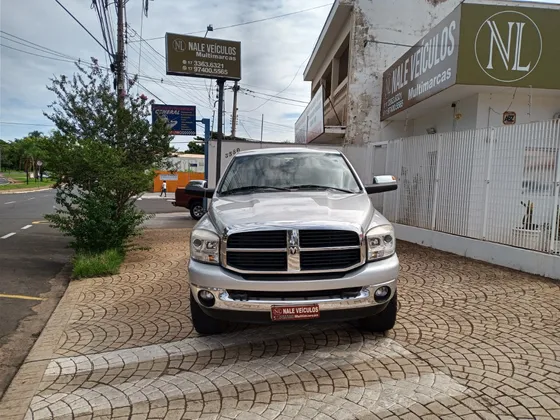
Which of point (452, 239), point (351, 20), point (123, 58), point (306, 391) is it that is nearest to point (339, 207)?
point (306, 391)

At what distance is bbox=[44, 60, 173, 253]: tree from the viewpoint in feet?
24.6

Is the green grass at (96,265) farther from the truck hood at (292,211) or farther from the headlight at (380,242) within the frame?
the headlight at (380,242)

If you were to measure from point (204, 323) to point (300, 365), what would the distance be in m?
1.09

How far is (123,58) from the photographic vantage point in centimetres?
1466

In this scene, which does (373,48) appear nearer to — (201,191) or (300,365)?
(201,191)

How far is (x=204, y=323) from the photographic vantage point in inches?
158

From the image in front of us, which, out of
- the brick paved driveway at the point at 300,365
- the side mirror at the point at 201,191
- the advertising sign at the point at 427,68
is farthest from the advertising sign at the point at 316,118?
the brick paved driveway at the point at 300,365

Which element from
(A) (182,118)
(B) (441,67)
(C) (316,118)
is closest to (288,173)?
(B) (441,67)

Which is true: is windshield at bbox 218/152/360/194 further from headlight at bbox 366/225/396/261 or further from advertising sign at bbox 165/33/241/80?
advertising sign at bbox 165/33/241/80

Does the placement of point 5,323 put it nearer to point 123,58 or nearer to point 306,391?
point 306,391

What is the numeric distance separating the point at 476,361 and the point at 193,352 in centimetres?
253

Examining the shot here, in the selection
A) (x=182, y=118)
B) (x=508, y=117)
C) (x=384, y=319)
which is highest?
(x=182, y=118)

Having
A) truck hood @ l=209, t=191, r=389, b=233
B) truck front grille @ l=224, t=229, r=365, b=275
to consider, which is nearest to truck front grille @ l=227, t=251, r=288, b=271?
truck front grille @ l=224, t=229, r=365, b=275

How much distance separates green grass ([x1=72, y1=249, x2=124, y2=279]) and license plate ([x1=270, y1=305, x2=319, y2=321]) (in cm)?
454
